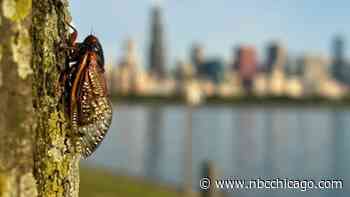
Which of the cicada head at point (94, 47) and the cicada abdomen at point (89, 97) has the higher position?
the cicada head at point (94, 47)

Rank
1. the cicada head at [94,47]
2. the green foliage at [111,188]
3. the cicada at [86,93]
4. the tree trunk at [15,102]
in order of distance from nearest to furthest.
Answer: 1. the tree trunk at [15,102]
2. the cicada at [86,93]
3. the cicada head at [94,47]
4. the green foliage at [111,188]

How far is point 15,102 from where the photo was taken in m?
1.33

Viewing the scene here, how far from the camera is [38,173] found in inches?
57.8

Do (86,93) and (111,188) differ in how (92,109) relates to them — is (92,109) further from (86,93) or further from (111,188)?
(111,188)

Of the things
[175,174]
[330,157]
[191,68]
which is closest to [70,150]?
[191,68]

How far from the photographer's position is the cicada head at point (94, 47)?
1754 mm

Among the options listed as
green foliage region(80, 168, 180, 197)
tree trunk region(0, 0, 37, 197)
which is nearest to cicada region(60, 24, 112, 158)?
tree trunk region(0, 0, 37, 197)

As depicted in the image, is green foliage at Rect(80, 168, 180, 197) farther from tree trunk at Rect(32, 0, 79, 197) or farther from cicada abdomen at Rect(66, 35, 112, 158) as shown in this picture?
tree trunk at Rect(32, 0, 79, 197)

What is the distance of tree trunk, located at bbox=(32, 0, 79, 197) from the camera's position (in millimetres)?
1482

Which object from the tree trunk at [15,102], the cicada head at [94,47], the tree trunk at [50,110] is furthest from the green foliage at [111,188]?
the tree trunk at [15,102]

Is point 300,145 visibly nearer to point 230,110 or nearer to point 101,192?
point 101,192

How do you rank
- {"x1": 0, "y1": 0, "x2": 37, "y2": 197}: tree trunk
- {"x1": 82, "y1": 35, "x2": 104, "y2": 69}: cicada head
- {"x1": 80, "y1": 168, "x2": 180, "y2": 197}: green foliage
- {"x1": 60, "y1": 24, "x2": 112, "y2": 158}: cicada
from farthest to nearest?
{"x1": 80, "y1": 168, "x2": 180, "y2": 197}: green foliage, {"x1": 82, "y1": 35, "x2": 104, "y2": 69}: cicada head, {"x1": 60, "y1": 24, "x2": 112, "y2": 158}: cicada, {"x1": 0, "y1": 0, "x2": 37, "y2": 197}: tree trunk

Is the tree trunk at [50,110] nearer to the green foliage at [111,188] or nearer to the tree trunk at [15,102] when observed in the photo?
the tree trunk at [15,102]

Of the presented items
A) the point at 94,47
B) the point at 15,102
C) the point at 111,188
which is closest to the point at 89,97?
the point at 94,47
